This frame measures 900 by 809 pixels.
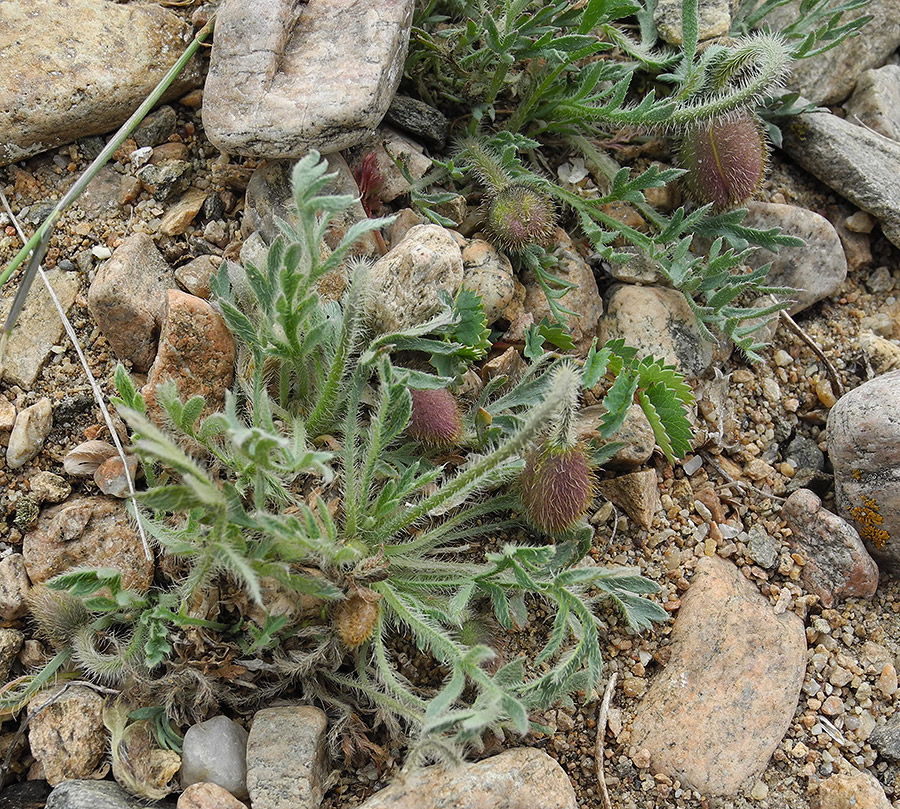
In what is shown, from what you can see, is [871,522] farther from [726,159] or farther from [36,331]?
[36,331]

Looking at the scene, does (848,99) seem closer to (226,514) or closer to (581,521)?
(581,521)

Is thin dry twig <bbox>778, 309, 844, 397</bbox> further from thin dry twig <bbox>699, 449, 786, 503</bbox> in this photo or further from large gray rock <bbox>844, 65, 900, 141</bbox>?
large gray rock <bbox>844, 65, 900, 141</bbox>

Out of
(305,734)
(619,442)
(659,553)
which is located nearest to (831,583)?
(659,553)

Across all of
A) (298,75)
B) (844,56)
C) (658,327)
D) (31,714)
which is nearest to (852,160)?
(844,56)

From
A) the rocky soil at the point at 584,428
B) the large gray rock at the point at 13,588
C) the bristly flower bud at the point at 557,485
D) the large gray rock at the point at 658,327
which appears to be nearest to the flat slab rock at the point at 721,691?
the rocky soil at the point at 584,428

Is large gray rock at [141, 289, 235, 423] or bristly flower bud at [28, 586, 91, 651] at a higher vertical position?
large gray rock at [141, 289, 235, 423]

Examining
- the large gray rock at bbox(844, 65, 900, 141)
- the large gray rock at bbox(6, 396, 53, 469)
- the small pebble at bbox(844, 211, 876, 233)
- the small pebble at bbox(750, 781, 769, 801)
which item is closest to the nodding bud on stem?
the small pebble at bbox(750, 781, 769, 801)

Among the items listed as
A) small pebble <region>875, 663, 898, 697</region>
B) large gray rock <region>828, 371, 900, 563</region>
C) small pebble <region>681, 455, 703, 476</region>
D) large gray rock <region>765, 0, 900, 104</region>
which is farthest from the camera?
large gray rock <region>765, 0, 900, 104</region>
